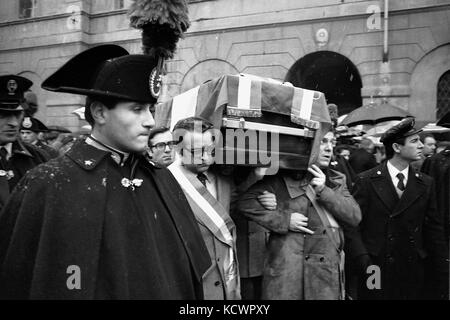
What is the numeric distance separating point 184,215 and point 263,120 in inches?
48.4

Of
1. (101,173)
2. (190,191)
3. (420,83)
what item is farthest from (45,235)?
(420,83)

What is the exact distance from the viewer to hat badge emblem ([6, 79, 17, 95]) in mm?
4016

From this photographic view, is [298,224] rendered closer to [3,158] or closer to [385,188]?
[385,188]

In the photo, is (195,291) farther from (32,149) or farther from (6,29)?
(6,29)

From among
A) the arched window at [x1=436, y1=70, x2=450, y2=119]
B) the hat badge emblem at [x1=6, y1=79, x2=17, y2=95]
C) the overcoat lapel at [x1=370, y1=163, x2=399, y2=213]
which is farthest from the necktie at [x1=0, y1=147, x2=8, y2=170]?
the arched window at [x1=436, y1=70, x2=450, y2=119]

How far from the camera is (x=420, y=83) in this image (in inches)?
425

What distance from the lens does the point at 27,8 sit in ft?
50.6

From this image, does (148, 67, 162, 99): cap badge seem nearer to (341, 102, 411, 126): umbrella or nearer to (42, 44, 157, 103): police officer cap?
(42, 44, 157, 103): police officer cap

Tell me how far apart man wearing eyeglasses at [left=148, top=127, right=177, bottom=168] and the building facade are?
7.84 m

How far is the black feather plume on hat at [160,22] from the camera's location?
3.59 m

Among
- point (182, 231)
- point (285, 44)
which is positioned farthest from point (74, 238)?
point (285, 44)

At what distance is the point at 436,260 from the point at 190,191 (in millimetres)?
2841

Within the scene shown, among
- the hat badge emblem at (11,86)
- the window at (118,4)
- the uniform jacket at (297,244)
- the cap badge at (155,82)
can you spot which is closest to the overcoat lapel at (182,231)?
the cap badge at (155,82)

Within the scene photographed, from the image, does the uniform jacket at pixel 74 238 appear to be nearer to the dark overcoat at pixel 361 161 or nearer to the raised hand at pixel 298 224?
the raised hand at pixel 298 224
